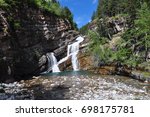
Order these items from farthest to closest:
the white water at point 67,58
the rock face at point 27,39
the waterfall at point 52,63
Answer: the waterfall at point 52,63, the white water at point 67,58, the rock face at point 27,39

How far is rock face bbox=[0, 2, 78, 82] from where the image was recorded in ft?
118

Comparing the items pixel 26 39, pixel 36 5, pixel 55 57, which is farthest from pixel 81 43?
pixel 26 39

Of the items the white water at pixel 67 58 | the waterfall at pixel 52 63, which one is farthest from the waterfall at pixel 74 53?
the waterfall at pixel 52 63

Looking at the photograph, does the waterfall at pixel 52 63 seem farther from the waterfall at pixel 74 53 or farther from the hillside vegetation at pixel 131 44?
the hillside vegetation at pixel 131 44

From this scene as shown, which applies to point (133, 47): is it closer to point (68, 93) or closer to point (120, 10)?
point (68, 93)

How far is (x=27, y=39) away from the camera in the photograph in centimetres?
4391

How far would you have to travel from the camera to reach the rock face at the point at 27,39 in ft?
118

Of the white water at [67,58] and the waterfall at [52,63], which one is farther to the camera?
the waterfall at [52,63]

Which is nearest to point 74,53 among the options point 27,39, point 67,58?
point 67,58

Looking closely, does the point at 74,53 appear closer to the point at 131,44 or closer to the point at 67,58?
the point at 67,58

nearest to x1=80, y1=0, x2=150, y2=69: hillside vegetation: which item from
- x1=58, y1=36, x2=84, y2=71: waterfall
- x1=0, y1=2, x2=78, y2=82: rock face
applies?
x1=58, y1=36, x2=84, y2=71: waterfall

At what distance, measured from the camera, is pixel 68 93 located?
2306 centimetres

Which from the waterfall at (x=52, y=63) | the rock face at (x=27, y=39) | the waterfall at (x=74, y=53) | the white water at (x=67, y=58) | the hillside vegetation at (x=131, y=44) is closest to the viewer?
the rock face at (x=27, y=39)

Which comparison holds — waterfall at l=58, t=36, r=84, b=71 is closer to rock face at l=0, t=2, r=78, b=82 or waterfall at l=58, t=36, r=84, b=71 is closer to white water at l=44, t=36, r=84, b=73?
white water at l=44, t=36, r=84, b=73
